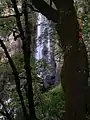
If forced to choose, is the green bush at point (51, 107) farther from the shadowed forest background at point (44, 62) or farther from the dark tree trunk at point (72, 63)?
the dark tree trunk at point (72, 63)

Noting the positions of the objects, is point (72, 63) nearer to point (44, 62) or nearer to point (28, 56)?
point (28, 56)

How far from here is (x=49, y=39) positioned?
203 inches

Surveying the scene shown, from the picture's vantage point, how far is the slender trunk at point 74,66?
3.91 meters

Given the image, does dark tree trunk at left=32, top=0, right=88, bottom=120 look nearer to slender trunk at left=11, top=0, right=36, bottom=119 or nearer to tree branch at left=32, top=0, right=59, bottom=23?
tree branch at left=32, top=0, right=59, bottom=23

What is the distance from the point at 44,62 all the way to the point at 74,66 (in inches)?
76.2

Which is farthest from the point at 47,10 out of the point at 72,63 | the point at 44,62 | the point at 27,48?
the point at 44,62

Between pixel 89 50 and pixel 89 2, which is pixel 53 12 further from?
pixel 89 50

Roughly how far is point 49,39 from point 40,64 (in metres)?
0.80

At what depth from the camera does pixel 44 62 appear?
19.1 ft

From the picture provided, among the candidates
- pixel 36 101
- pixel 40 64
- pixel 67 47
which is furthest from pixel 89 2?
pixel 36 101

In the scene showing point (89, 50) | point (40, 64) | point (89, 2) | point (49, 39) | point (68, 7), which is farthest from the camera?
point (40, 64)

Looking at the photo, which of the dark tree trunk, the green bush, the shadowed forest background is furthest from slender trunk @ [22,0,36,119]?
the dark tree trunk

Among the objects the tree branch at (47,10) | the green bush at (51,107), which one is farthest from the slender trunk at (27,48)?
the tree branch at (47,10)

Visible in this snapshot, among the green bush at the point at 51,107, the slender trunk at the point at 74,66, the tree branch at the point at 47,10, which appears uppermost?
the tree branch at the point at 47,10
